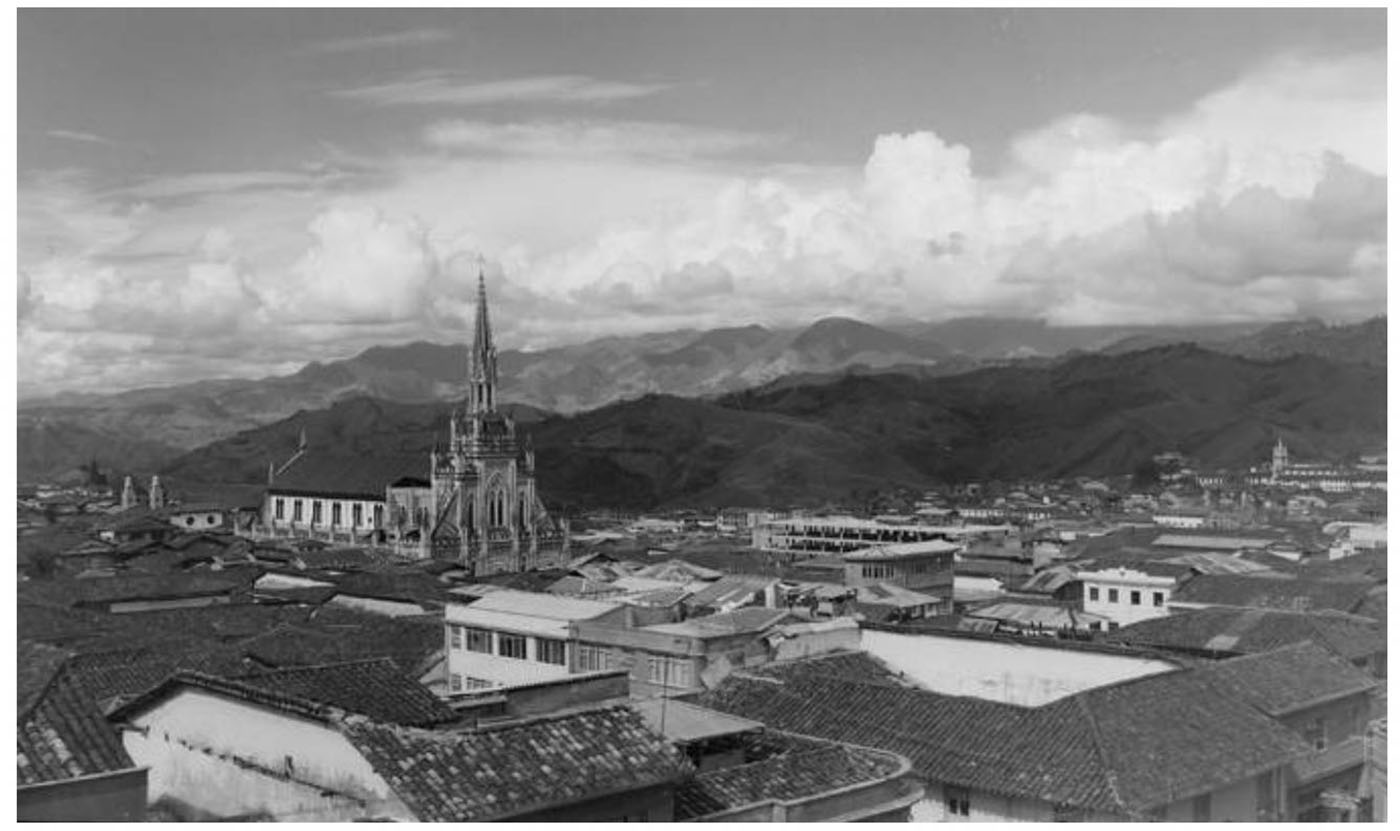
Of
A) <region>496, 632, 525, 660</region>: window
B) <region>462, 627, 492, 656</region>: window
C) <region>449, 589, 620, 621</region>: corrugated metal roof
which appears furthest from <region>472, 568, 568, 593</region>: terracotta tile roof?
<region>496, 632, 525, 660</region>: window

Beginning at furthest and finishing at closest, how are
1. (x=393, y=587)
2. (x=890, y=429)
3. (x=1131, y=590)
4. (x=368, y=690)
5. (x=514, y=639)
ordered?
(x=890, y=429) < (x=1131, y=590) < (x=393, y=587) < (x=514, y=639) < (x=368, y=690)

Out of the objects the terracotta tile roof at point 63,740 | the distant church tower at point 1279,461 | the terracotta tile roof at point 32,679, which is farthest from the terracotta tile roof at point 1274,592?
the distant church tower at point 1279,461

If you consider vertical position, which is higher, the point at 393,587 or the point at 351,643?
the point at 351,643

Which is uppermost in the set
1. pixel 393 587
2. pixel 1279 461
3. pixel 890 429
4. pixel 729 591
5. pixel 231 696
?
pixel 890 429

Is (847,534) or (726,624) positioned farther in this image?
(847,534)

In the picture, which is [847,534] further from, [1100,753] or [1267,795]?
[1100,753]

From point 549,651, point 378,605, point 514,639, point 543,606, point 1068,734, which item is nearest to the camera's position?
point 1068,734

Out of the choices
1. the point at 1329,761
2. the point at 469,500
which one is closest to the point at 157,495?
the point at 469,500

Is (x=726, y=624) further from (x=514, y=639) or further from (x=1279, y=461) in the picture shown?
(x=1279, y=461)
